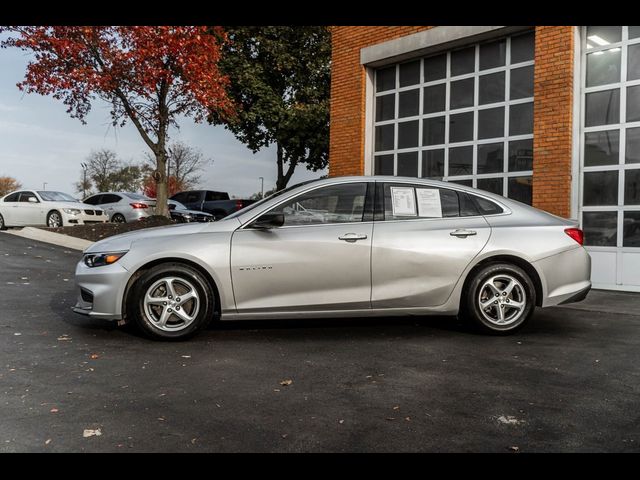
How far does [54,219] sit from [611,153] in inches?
641

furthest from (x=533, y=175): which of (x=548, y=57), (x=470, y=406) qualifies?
(x=470, y=406)

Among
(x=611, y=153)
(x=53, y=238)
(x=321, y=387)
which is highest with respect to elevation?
(x=611, y=153)

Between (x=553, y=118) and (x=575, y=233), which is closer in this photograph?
(x=575, y=233)

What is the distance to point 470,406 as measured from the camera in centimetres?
378

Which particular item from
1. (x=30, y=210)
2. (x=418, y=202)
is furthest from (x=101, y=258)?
(x=30, y=210)

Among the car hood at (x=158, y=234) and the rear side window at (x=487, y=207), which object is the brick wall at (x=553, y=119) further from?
the car hood at (x=158, y=234)

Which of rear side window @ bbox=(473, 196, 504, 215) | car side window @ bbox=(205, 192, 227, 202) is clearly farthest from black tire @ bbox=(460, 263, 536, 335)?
car side window @ bbox=(205, 192, 227, 202)

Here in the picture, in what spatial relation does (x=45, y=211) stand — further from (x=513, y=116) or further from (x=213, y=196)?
(x=513, y=116)

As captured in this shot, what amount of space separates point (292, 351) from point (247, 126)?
80.3 feet

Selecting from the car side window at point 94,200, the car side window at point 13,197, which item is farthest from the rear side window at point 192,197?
the car side window at point 13,197

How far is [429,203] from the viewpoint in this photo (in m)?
6.05

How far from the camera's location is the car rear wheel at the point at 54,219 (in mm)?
19078
